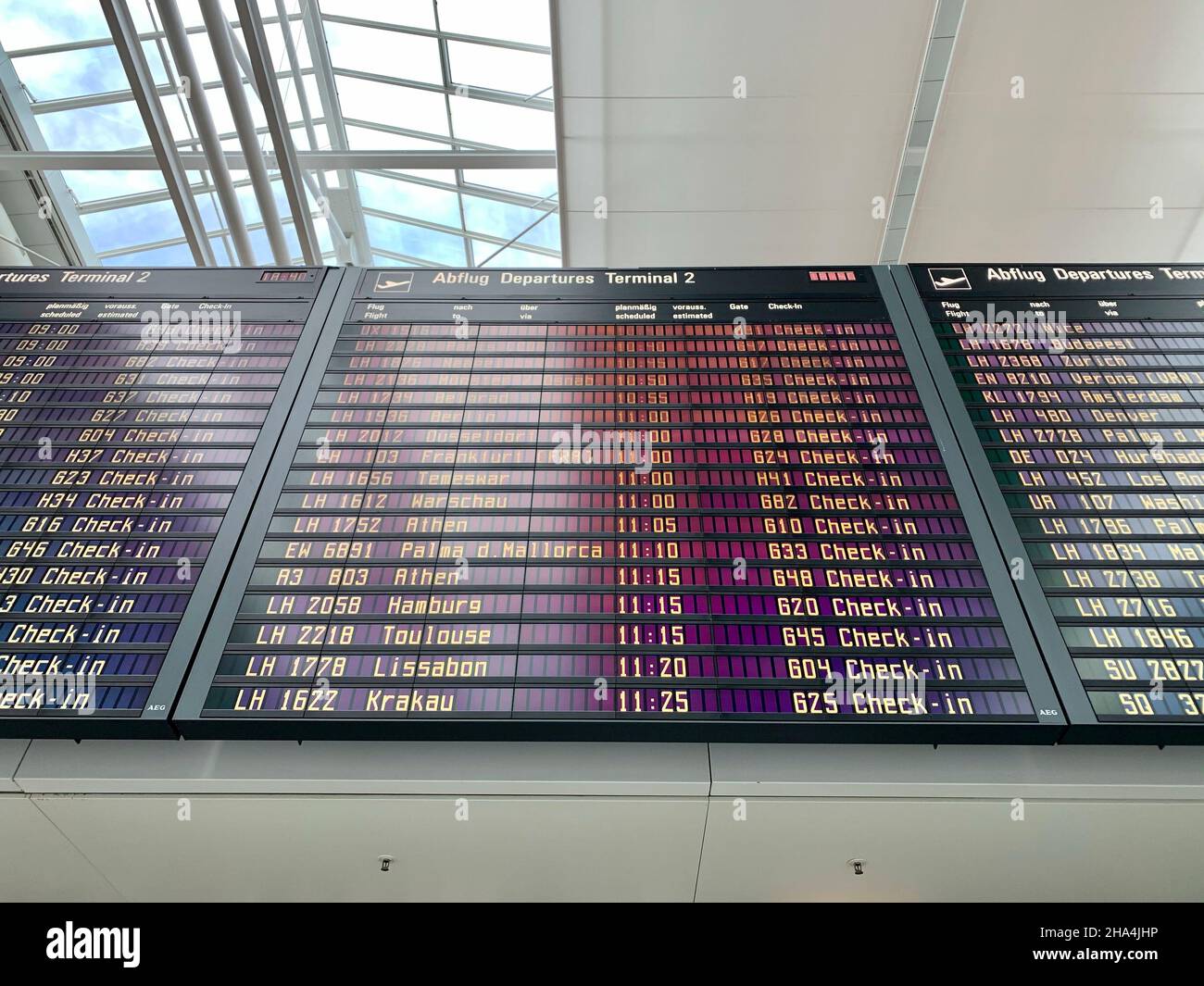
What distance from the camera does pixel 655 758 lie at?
3.02 meters

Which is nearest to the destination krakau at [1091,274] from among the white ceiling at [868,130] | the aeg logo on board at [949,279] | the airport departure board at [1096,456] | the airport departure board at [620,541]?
the airport departure board at [1096,456]

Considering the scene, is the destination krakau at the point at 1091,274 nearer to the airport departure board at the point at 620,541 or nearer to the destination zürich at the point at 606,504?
the destination zürich at the point at 606,504

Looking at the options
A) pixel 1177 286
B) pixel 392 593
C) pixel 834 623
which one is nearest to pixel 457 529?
pixel 392 593

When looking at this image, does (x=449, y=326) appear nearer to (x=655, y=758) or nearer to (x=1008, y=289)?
(x=655, y=758)

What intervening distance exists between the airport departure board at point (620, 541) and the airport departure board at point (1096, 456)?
17 centimetres

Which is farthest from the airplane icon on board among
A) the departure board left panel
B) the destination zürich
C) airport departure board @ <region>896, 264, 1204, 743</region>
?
airport departure board @ <region>896, 264, 1204, 743</region>

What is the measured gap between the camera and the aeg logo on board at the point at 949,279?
15.0 feet

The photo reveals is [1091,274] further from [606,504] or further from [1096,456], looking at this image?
[606,504]

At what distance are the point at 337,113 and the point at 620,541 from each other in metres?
8.93

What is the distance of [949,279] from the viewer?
463 centimetres

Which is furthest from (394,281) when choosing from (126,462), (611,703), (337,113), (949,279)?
(337,113)

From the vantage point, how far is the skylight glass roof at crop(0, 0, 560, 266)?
8.49 m

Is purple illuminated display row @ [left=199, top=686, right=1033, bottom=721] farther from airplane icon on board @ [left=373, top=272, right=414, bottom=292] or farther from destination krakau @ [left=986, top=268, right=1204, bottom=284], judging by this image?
destination krakau @ [left=986, top=268, right=1204, bottom=284]
